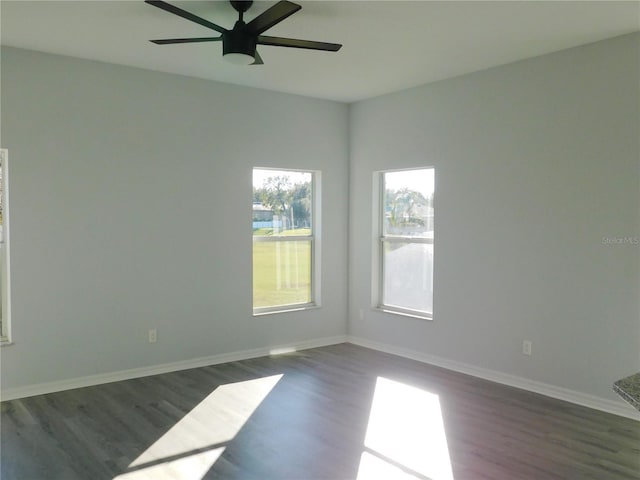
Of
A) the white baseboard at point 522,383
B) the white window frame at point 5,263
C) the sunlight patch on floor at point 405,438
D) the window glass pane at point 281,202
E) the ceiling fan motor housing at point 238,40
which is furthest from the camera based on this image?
the window glass pane at point 281,202

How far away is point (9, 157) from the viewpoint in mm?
4012

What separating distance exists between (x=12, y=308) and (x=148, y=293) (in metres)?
1.04

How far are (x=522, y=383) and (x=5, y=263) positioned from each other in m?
4.21

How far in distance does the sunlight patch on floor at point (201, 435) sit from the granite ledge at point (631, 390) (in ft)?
7.00

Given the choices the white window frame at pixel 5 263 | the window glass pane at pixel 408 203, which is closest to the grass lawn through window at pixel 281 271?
the window glass pane at pixel 408 203

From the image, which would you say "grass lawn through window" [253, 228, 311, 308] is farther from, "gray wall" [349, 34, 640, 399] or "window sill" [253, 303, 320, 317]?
"gray wall" [349, 34, 640, 399]

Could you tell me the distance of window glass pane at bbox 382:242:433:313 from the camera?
526cm

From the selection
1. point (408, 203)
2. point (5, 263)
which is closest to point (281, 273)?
point (408, 203)

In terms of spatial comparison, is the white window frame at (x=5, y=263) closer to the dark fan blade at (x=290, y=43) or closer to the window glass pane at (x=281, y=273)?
the window glass pane at (x=281, y=273)

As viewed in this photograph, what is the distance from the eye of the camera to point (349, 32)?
3.61 meters

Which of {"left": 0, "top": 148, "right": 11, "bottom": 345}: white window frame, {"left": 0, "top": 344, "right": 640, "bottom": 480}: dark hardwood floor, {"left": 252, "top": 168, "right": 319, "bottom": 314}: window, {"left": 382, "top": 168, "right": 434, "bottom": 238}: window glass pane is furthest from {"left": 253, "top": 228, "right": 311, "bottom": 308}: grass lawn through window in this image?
{"left": 0, "top": 148, "right": 11, "bottom": 345}: white window frame

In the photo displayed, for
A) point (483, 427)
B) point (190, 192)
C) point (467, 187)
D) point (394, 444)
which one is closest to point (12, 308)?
point (190, 192)

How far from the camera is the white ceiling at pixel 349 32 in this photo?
322 cm

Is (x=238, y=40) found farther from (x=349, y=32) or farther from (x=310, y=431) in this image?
(x=310, y=431)
